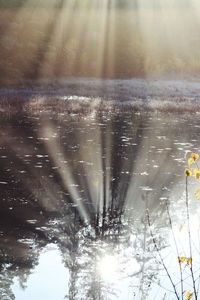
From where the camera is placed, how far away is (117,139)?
94.2 ft

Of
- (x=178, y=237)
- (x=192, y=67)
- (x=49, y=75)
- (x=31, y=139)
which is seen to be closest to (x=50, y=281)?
(x=178, y=237)

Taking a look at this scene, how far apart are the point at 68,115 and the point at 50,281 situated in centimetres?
2463

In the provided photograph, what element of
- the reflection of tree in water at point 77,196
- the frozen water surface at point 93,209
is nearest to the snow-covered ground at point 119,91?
the frozen water surface at point 93,209

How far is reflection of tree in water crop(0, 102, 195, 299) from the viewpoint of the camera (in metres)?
13.1

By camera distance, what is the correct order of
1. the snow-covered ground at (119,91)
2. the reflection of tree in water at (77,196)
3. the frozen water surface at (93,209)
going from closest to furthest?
the frozen water surface at (93,209) < the reflection of tree in water at (77,196) < the snow-covered ground at (119,91)

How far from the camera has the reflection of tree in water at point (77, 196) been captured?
13125 mm

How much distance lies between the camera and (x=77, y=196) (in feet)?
59.6

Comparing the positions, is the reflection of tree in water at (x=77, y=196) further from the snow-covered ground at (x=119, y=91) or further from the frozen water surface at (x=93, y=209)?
the snow-covered ground at (x=119, y=91)

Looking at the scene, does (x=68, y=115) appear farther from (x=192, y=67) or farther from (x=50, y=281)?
(x=192, y=67)

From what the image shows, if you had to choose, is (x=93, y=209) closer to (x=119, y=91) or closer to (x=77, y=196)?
(x=77, y=196)

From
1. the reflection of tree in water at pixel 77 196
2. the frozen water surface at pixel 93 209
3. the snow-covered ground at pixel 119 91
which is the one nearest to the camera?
the frozen water surface at pixel 93 209

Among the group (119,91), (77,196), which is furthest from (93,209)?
(119,91)

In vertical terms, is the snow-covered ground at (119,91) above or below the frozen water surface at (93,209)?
below

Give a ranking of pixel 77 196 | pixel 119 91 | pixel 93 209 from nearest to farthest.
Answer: pixel 93 209 → pixel 77 196 → pixel 119 91
